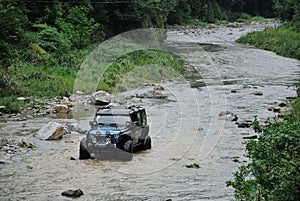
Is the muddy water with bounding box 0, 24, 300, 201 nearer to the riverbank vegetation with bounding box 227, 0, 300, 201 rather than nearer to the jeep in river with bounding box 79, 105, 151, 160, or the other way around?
the jeep in river with bounding box 79, 105, 151, 160

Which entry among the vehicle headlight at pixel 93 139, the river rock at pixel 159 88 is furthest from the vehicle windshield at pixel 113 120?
the river rock at pixel 159 88

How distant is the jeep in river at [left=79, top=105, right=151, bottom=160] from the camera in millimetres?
15586

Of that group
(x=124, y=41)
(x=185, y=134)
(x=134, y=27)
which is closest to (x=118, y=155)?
(x=185, y=134)

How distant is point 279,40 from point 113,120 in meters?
42.3

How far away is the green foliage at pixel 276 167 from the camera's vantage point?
8.53m

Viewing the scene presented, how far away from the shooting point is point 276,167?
8891 mm

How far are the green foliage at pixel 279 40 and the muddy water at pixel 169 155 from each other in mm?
13486

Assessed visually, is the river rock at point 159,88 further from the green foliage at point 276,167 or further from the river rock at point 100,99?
the green foliage at point 276,167

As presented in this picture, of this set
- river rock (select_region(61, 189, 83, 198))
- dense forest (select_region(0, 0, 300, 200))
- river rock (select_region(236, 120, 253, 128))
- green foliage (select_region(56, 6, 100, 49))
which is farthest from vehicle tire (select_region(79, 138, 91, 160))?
green foliage (select_region(56, 6, 100, 49))

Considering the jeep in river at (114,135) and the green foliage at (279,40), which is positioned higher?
the green foliage at (279,40)

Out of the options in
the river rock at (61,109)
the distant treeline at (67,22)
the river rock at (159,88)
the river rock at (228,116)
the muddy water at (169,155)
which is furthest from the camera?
the river rock at (159,88)

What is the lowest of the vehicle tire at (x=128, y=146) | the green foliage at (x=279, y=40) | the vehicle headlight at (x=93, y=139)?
the vehicle tire at (x=128, y=146)

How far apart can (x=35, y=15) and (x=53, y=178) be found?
31.3m

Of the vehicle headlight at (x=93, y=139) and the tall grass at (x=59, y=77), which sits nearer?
the vehicle headlight at (x=93, y=139)
